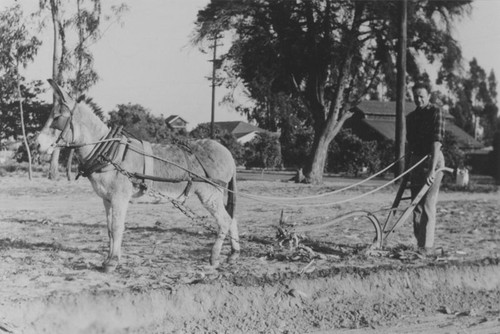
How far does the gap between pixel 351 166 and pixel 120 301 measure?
34335mm

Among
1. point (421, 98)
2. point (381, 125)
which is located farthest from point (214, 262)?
point (381, 125)

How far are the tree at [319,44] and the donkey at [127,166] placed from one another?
17.6 m

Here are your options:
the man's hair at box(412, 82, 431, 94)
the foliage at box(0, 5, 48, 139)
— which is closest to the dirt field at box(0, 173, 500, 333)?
the man's hair at box(412, 82, 431, 94)

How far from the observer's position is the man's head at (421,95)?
7.71 meters

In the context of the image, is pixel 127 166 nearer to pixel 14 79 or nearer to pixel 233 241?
pixel 233 241

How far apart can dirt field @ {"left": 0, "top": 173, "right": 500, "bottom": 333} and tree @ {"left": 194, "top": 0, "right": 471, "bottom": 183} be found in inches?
616

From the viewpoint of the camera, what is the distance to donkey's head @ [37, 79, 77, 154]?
5.91 m

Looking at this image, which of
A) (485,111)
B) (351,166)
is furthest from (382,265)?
(485,111)

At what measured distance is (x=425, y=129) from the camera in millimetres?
7656

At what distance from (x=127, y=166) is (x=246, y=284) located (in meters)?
1.98

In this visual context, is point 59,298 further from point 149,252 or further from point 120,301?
point 149,252

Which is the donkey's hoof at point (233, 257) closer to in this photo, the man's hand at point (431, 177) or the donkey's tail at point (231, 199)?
the donkey's tail at point (231, 199)

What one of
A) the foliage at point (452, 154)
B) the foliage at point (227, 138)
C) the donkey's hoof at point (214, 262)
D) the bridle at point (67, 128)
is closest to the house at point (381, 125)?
the foliage at point (227, 138)

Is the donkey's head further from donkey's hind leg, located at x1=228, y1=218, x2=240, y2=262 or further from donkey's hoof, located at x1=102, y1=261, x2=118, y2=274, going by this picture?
donkey's hind leg, located at x1=228, y1=218, x2=240, y2=262
